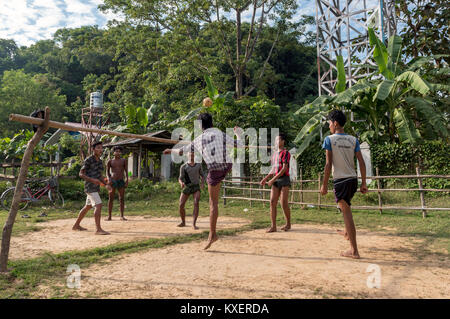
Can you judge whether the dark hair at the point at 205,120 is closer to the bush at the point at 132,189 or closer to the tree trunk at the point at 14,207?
the tree trunk at the point at 14,207

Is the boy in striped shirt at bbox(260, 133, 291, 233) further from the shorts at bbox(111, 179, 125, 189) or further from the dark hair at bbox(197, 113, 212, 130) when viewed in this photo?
the shorts at bbox(111, 179, 125, 189)

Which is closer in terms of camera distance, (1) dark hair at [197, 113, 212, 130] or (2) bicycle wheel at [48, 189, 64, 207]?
(1) dark hair at [197, 113, 212, 130]

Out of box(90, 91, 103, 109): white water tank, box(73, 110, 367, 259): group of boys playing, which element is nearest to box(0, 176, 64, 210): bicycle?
box(73, 110, 367, 259): group of boys playing

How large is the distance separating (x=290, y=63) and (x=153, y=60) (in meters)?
13.8

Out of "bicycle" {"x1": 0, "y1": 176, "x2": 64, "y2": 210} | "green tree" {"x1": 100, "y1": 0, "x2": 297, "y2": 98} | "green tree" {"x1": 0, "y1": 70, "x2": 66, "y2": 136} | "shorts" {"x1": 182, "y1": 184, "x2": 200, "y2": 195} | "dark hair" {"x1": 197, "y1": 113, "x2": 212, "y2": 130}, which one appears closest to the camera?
"dark hair" {"x1": 197, "y1": 113, "x2": 212, "y2": 130}

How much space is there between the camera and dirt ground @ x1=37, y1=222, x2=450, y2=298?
2812 millimetres

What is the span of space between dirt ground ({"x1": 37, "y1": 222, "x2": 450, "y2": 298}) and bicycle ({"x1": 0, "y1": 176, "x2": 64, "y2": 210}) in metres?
6.84

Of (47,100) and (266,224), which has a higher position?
(47,100)

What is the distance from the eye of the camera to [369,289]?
2.85 metres

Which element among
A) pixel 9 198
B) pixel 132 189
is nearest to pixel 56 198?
pixel 9 198

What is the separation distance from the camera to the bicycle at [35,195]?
9141mm

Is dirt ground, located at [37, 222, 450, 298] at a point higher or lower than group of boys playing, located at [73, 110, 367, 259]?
lower
